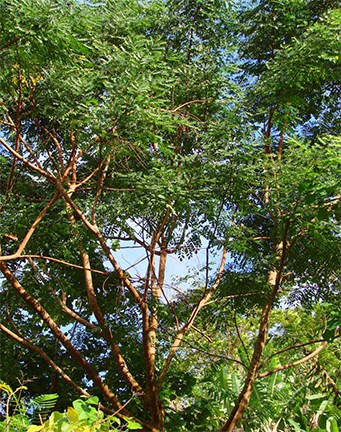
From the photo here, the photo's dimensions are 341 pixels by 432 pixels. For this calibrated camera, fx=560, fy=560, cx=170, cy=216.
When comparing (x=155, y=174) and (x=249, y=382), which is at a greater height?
(x=155, y=174)

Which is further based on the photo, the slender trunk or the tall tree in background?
the slender trunk

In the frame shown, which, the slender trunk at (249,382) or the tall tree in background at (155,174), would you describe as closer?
the tall tree in background at (155,174)

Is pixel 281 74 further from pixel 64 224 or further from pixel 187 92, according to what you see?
pixel 64 224

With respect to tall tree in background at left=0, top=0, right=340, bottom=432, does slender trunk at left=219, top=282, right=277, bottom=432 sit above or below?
below

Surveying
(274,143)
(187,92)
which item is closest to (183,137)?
(187,92)

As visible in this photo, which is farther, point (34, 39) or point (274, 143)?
point (274, 143)

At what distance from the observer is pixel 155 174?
188 inches

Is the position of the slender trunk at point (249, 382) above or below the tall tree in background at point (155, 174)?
below

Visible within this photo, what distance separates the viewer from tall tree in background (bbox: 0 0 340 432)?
4.18 metres

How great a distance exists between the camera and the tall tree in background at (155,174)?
13.7 feet

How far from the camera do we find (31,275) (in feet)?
17.7

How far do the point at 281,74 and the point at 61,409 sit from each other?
3817mm

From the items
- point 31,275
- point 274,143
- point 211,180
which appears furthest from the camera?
point 274,143

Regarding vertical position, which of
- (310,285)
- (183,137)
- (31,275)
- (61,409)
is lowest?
(61,409)
